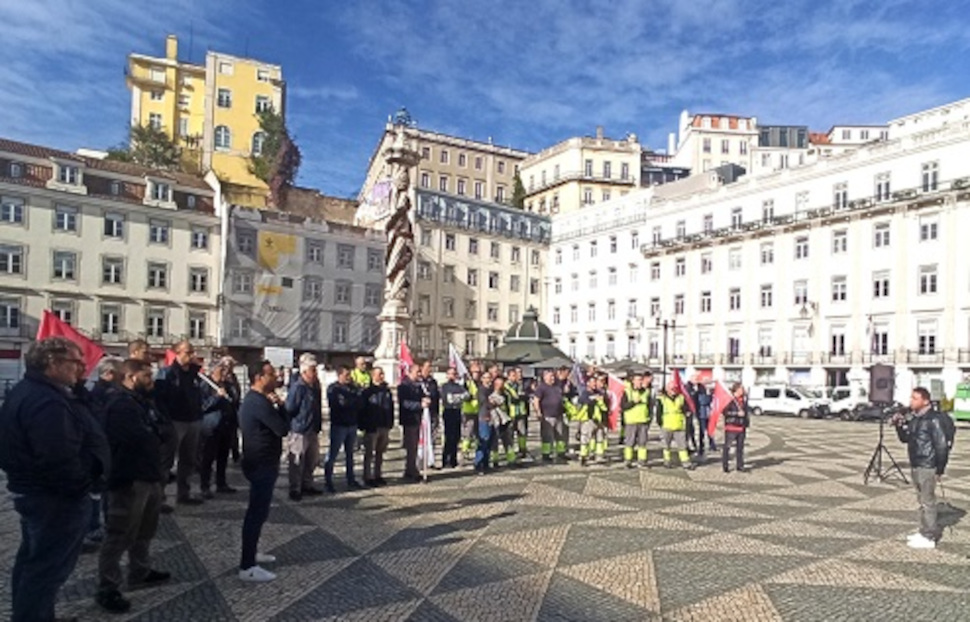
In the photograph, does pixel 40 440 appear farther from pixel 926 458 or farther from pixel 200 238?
pixel 200 238

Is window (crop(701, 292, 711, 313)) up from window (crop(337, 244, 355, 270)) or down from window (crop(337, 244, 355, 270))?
down

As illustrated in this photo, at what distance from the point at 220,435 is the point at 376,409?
2.45 meters

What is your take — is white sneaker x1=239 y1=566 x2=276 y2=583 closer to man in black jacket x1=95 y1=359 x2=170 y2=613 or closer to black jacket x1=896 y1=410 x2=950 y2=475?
man in black jacket x1=95 y1=359 x2=170 y2=613

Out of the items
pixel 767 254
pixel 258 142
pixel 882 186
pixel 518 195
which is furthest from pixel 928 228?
pixel 258 142

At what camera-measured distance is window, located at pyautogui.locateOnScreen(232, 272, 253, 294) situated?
50906mm

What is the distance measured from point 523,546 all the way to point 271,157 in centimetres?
5912

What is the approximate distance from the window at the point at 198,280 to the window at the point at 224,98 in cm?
1928

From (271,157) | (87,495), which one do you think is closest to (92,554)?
(87,495)

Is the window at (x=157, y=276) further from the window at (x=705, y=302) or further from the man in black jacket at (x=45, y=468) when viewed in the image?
the man in black jacket at (x=45, y=468)

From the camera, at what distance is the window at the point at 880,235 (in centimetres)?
4666

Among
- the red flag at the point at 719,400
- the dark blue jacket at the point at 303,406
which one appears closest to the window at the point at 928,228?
the red flag at the point at 719,400

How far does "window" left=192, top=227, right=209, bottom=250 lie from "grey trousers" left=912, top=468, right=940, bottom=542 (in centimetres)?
4923

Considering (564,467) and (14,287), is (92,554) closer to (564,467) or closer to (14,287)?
(564,467)

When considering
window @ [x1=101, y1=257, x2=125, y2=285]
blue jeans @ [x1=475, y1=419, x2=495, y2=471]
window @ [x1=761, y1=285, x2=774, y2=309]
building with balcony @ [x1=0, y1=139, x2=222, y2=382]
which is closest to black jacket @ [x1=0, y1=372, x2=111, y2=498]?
blue jeans @ [x1=475, y1=419, x2=495, y2=471]
